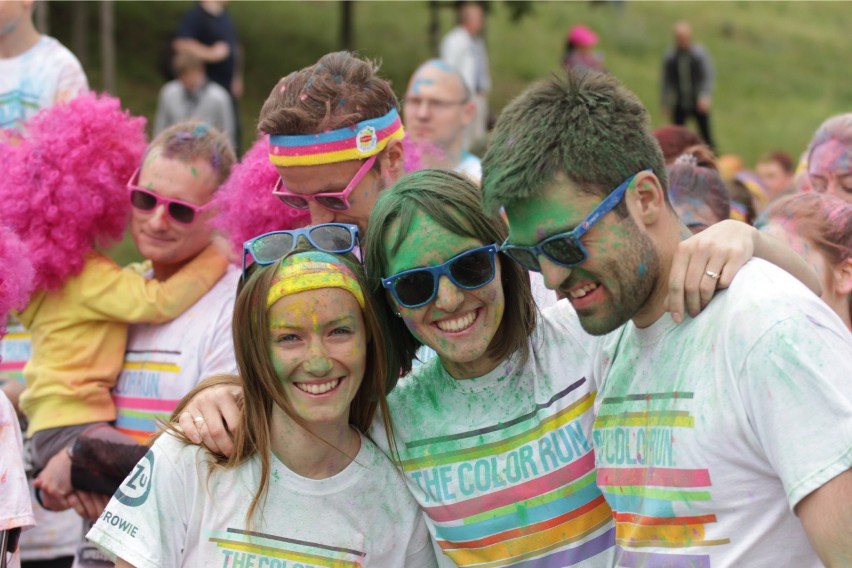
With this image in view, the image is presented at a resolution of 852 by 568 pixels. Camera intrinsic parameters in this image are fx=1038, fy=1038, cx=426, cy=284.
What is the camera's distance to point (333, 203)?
3639mm

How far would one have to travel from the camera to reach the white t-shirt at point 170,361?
12.7ft

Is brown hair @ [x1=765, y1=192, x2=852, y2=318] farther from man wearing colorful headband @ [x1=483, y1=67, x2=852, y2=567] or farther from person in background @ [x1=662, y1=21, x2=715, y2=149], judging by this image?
person in background @ [x1=662, y1=21, x2=715, y2=149]

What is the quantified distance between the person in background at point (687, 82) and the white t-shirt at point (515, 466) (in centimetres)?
1363

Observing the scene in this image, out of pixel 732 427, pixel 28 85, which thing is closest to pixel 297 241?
pixel 732 427

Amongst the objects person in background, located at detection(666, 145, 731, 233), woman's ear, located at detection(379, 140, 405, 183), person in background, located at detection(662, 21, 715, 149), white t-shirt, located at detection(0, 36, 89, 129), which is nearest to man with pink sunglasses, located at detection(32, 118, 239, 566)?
woman's ear, located at detection(379, 140, 405, 183)

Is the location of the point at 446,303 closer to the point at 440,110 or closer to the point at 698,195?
the point at 698,195

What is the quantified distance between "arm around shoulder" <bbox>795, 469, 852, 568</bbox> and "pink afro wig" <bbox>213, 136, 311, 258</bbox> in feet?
7.55

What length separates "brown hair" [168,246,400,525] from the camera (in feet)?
9.76

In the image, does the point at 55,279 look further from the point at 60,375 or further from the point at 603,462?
the point at 603,462

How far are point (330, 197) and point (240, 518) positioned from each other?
3.99 feet

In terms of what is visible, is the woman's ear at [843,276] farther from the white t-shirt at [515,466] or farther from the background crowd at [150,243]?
the white t-shirt at [515,466]

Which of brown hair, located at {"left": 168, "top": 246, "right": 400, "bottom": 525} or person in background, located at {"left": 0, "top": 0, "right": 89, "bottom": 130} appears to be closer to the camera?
brown hair, located at {"left": 168, "top": 246, "right": 400, "bottom": 525}

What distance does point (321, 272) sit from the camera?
3.01 m

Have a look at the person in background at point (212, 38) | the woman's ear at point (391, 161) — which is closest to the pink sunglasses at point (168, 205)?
the woman's ear at point (391, 161)
